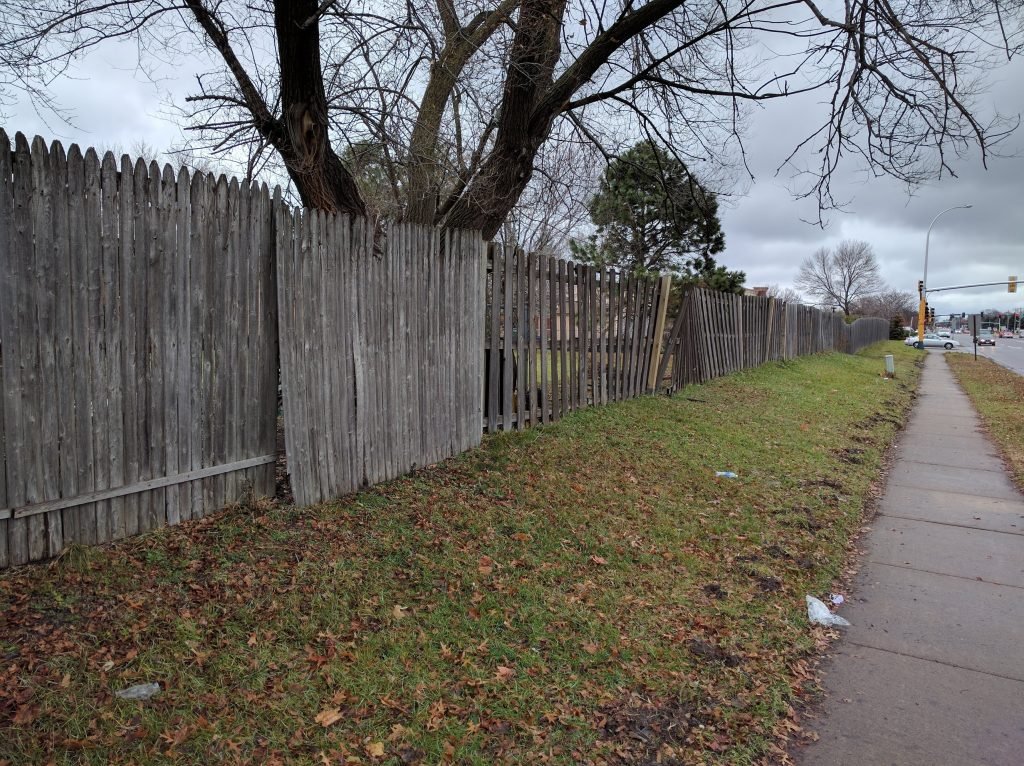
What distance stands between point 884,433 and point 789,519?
19.6 feet

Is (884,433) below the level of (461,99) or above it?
below

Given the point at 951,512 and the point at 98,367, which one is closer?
the point at 98,367

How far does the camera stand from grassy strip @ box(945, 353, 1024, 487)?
9.51 meters

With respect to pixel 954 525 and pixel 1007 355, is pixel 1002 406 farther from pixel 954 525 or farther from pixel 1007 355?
pixel 1007 355

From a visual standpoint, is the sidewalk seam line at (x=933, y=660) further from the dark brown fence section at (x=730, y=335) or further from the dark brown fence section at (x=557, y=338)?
the dark brown fence section at (x=730, y=335)

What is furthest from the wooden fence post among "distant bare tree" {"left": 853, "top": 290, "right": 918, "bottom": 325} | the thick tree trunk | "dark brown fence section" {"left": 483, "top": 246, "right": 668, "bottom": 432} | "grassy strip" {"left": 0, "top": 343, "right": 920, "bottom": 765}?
"distant bare tree" {"left": 853, "top": 290, "right": 918, "bottom": 325}

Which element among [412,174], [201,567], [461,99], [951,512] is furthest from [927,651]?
[461,99]

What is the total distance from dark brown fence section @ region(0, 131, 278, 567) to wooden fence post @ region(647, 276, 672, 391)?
7703mm

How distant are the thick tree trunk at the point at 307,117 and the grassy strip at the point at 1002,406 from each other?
8205mm

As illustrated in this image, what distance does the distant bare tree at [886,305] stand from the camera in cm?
9094

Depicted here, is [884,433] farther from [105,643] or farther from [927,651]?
[105,643]

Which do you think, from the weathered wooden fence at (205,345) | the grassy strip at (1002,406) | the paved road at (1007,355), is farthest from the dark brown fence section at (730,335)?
the paved road at (1007,355)

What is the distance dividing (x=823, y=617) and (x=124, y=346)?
4.66m

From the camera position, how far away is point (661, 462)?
24.3 ft
